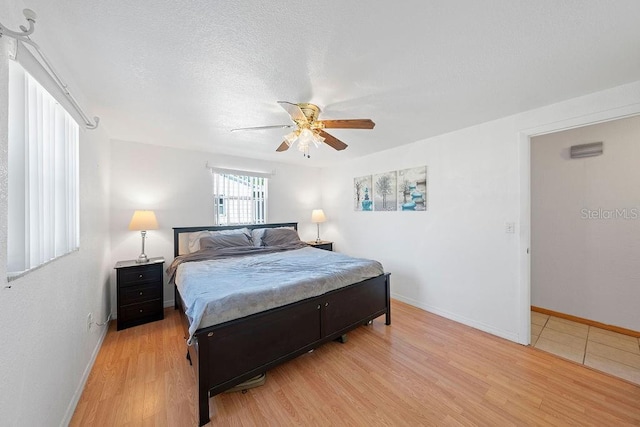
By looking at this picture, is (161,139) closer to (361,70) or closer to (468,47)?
(361,70)

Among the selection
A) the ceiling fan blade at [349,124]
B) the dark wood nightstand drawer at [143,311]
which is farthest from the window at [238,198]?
the ceiling fan blade at [349,124]

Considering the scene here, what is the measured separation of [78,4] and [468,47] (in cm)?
209

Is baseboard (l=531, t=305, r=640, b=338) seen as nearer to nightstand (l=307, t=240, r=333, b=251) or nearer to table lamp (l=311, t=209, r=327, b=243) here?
nightstand (l=307, t=240, r=333, b=251)

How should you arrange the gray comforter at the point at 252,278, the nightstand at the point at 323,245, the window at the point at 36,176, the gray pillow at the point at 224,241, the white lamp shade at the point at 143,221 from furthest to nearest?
the nightstand at the point at 323,245 < the gray pillow at the point at 224,241 < the white lamp shade at the point at 143,221 < the gray comforter at the point at 252,278 < the window at the point at 36,176

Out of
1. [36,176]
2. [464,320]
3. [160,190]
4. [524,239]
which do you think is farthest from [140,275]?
[524,239]

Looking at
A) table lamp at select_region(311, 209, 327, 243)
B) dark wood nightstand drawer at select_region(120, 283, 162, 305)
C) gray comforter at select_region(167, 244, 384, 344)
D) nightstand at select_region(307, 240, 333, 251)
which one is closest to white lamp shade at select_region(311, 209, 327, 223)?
table lamp at select_region(311, 209, 327, 243)

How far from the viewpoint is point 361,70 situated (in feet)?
5.32

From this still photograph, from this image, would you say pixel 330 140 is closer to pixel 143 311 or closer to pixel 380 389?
pixel 380 389

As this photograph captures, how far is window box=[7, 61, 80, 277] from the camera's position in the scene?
1039mm

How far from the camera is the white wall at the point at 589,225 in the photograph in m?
2.49

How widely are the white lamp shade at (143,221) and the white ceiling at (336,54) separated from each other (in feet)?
3.92

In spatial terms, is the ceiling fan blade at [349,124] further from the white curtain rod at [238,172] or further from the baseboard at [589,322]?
the baseboard at [589,322]

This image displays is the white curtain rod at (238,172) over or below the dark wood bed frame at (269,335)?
over

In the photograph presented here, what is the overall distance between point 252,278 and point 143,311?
1756 mm
